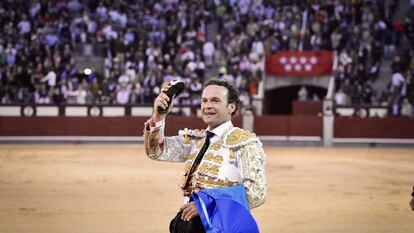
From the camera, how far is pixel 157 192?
962cm

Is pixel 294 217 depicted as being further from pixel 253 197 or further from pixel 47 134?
pixel 47 134

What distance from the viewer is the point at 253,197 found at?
9.30 feet

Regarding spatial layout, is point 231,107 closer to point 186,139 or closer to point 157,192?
point 186,139

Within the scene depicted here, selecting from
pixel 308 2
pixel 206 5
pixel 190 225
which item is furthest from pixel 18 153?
pixel 190 225

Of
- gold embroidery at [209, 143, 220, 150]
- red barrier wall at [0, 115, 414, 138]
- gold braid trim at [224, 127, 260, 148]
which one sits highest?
gold braid trim at [224, 127, 260, 148]

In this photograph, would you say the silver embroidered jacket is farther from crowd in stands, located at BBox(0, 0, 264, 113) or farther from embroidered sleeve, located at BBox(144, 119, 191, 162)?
crowd in stands, located at BBox(0, 0, 264, 113)

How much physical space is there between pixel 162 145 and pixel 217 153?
0.99 ft

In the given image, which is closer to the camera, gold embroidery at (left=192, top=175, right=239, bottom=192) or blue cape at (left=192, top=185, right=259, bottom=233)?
blue cape at (left=192, top=185, right=259, bottom=233)

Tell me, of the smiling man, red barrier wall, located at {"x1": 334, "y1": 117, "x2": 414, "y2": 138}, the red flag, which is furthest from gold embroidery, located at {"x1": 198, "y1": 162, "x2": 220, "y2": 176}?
the red flag

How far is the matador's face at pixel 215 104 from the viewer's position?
304 centimetres

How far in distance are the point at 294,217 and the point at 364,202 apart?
66.9 inches

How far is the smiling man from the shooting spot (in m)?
2.87

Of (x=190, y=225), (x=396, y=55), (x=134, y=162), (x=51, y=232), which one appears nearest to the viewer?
(x=190, y=225)

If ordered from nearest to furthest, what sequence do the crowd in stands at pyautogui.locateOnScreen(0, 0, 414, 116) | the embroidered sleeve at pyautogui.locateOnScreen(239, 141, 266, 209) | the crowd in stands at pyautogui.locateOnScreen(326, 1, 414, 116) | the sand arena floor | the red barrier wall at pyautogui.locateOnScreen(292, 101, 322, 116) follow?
the embroidered sleeve at pyautogui.locateOnScreen(239, 141, 266, 209)
the sand arena floor
the crowd in stands at pyautogui.locateOnScreen(0, 0, 414, 116)
the crowd in stands at pyautogui.locateOnScreen(326, 1, 414, 116)
the red barrier wall at pyautogui.locateOnScreen(292, 101, 322, 116)
